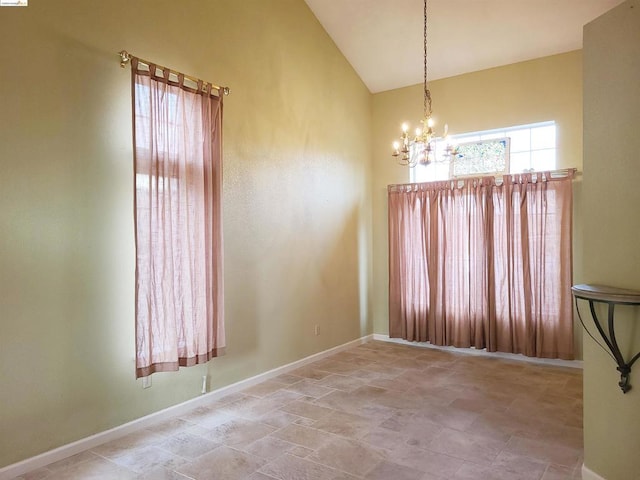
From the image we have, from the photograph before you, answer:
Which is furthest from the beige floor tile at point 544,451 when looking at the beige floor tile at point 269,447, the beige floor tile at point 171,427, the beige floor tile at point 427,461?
the beige floor tile at point 171,427

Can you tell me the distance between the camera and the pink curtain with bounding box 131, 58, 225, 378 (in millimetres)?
3184

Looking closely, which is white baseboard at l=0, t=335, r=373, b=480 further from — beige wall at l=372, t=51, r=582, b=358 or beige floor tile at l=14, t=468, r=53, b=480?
beige wall at l=372, t=51, r=582, b=358

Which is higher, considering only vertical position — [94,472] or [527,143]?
[527,143]

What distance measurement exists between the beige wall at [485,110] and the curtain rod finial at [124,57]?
3.95 m

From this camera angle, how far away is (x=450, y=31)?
5.02 metres

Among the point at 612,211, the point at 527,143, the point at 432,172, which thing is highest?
the point at 527,143

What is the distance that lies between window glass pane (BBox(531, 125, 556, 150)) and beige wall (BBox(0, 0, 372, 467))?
2.80 metres

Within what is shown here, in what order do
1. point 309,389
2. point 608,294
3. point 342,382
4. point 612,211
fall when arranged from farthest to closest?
point 342,382 → point 309,389 → point 612,211 → point 608,294

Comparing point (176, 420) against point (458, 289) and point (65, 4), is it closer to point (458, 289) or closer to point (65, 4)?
point (65, 4)

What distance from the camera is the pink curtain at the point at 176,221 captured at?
3184 mm

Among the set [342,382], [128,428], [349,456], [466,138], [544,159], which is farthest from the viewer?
[466,138]

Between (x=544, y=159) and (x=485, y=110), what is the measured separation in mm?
971

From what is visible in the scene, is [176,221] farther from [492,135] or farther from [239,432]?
[492,135]

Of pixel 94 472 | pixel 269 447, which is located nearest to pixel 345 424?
pixel 269 447
